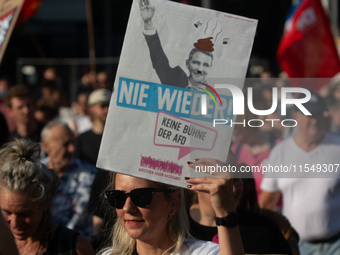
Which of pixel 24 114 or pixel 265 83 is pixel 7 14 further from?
pixel 24 114

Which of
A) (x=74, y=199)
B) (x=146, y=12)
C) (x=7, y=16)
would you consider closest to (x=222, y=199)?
(x=146, y=12)

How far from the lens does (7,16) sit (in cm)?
312

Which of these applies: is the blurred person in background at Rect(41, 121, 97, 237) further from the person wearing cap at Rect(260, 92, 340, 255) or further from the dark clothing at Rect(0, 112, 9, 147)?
the person wearing cap at Rect(260, 92, 340, 255)

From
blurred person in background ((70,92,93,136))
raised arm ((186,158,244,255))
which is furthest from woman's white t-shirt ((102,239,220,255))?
blurred person in background ((70,92,93,136))

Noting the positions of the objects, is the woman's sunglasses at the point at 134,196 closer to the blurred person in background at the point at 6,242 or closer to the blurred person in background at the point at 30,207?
the blurred person in background at the point at 6,242

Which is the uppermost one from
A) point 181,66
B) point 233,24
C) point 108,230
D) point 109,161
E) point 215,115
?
point 233,24

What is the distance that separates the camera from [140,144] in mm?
2025

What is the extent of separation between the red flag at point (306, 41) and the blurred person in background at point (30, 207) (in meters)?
3.93

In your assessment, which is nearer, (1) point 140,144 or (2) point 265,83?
(1) point 140,144

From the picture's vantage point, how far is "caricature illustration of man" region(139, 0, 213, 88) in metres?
2.02

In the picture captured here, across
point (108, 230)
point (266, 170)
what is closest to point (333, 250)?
point (266, 170)

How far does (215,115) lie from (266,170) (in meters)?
0.92

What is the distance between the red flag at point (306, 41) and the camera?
5.79m

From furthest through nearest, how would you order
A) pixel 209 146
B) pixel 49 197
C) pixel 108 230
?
1. pixel 49 197
2. pixel 108 230
3. pixel 209 146
